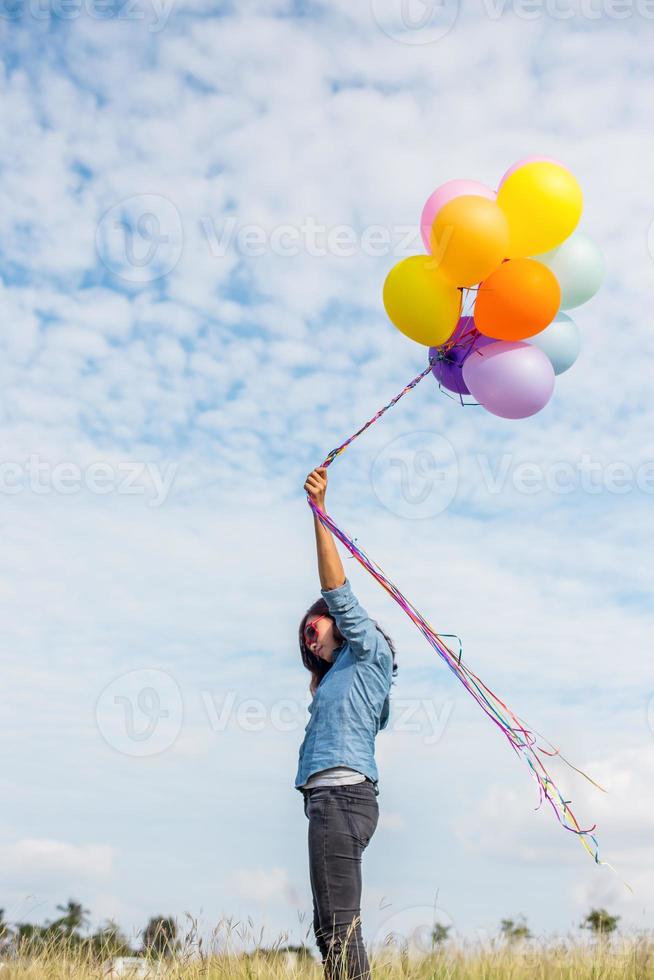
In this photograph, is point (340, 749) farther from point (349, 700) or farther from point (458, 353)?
point (458, 353)

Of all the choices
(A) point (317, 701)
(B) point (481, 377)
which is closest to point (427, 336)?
(B) point (481, 377)

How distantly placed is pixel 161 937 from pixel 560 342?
2.96 m

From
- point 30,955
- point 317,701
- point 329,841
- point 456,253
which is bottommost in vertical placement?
point 30,955

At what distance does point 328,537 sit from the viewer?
3.20 m

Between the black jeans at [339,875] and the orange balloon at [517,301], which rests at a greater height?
the orange balloon at [517,301]

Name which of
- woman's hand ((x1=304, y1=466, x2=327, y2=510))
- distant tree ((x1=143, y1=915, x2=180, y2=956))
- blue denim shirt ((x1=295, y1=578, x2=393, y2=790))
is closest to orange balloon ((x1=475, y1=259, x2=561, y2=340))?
woman's hand ((x1=304, y1=466, x2=327, y2=510))

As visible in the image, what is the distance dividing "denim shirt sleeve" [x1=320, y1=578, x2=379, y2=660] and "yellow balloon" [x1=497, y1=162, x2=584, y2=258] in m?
1.72

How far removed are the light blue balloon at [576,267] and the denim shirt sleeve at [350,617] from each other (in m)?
1.83

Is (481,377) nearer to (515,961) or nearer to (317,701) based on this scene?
(317,701)

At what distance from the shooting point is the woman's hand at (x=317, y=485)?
3.47 metres

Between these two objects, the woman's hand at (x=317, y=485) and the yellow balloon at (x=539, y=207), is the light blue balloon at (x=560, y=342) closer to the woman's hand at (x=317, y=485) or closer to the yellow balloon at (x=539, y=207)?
the yellow balloon at (x=539, y=207)

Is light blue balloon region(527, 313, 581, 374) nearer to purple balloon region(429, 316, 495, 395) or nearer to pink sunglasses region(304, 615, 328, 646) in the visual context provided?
purple balloon region(429, 316, 495, 395)

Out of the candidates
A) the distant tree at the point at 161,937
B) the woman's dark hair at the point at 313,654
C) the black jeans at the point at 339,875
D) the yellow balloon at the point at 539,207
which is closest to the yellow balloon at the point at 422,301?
the yellow balloon at the point at 539,207

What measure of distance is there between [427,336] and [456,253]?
379 millimetres
